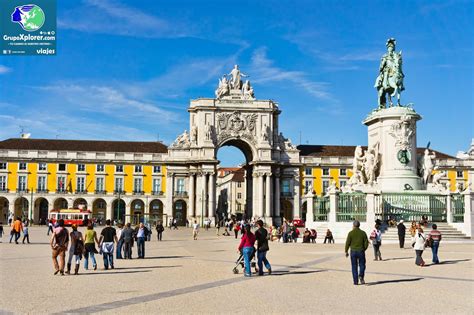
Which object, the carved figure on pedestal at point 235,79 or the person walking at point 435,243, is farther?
the carved figure on pedestal at point 235,79

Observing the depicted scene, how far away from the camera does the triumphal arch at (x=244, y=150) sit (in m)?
86.1

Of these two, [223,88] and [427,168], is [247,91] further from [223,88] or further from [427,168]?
[427,168]

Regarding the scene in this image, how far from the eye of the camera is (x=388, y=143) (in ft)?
106

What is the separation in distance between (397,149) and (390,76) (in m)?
4.36

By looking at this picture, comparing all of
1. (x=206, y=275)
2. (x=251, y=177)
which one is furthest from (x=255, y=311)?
(x=251, y=177)

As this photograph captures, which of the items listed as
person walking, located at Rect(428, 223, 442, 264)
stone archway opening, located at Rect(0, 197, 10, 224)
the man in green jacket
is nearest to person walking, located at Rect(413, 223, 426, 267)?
person walking, located at Rect(428, 223, 442, 264)

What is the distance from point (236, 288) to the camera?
14.0m

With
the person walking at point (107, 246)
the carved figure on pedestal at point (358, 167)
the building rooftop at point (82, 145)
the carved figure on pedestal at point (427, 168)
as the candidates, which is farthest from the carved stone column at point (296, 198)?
the person walking at point (107, 246)

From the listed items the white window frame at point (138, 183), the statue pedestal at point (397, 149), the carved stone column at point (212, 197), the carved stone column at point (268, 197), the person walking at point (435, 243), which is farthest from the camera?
the white window frame at point (138, 183)

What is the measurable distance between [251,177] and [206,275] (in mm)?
73779

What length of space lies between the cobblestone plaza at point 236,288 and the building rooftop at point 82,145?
74.4 metres

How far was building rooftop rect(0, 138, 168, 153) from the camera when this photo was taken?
3629 inches

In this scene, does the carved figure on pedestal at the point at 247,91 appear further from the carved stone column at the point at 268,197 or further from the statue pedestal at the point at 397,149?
the statue pedestal at the point at 397,149

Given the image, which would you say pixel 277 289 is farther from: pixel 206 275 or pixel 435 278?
pixel 435 278
